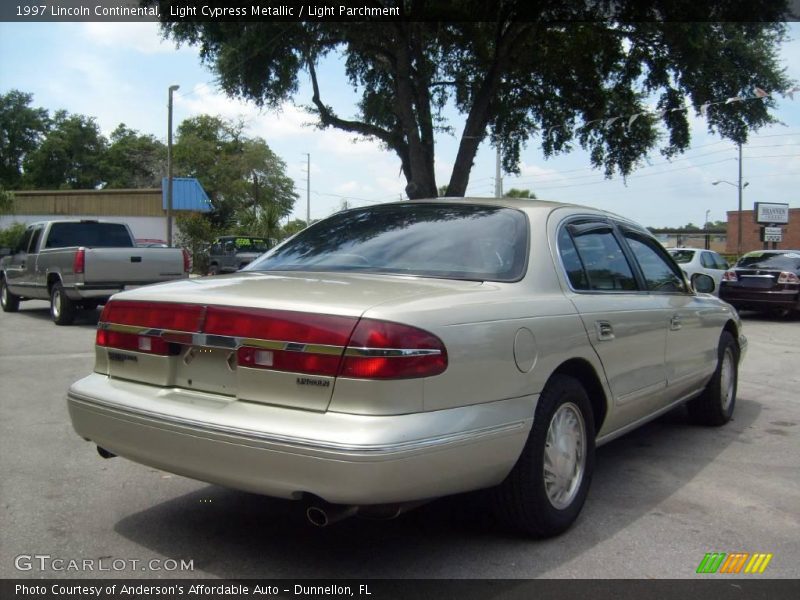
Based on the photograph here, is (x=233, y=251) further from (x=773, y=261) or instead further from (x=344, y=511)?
(x=344, y=511)

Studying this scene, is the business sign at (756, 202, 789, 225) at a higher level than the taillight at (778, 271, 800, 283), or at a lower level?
higher

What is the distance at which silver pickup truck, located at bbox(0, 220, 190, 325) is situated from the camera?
12297 mm

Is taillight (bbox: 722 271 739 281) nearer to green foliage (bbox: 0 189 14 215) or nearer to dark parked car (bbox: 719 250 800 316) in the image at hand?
dark parked car (bbox: 719 250 800 316)

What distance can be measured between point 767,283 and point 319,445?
14631 mm

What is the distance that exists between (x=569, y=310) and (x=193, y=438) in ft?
6.05

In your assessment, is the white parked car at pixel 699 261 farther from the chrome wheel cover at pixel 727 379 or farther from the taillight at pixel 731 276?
the chrome wheel cover at pixel 727 379

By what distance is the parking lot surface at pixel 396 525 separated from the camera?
3289mm

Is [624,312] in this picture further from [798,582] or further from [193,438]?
[193,438]

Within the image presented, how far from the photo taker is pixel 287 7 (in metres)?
16.2

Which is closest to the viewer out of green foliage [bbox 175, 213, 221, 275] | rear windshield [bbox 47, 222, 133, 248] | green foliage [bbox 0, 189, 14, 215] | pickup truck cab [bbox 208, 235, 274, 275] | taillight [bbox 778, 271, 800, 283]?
rear windshield [bbox 47, 222, 133, 248]

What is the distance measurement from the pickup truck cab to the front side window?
73.8ft

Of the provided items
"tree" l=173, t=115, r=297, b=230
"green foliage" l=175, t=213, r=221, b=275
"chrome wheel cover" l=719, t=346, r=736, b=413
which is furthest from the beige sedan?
"tree" l=173, t=115, r=297, b=230

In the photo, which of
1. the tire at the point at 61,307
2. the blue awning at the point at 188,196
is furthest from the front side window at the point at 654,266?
the blue awning at the point at 188,196

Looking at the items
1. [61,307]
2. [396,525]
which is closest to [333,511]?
[396,525]
